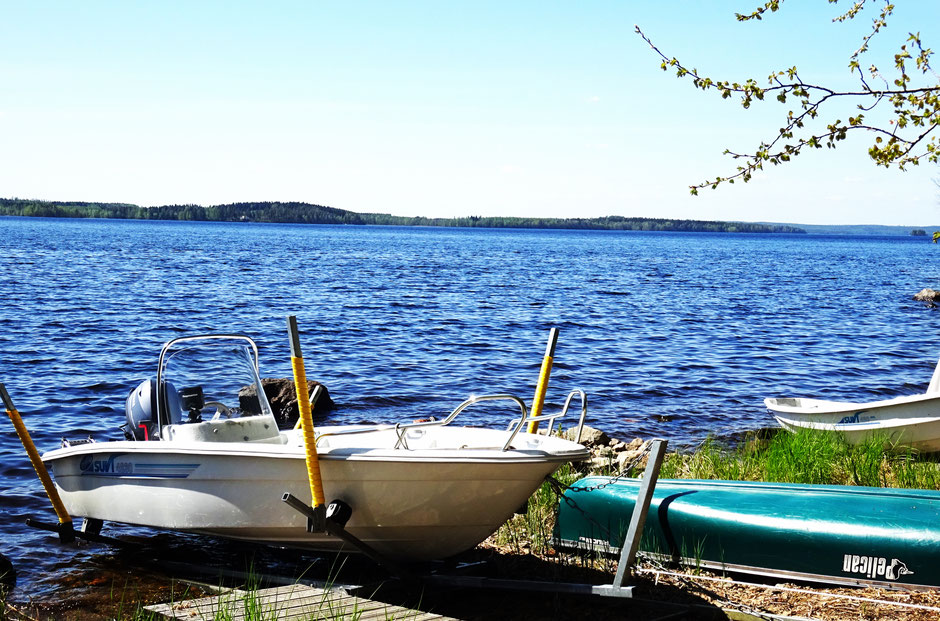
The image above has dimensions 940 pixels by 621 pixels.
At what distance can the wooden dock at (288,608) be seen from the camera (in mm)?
5484

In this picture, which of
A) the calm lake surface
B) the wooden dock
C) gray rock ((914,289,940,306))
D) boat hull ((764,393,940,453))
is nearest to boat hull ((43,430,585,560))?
the wooden dock

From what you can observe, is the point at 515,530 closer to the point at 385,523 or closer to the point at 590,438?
the point at 385,523

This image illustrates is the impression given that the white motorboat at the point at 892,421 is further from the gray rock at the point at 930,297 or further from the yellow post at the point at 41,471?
the gray rock at the point at 930,297

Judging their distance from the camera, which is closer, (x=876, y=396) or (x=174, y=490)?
(x=174, y=490)

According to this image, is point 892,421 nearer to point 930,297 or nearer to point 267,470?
point 267,470

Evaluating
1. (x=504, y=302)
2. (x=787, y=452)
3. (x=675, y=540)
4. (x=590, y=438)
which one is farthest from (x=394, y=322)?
(x=675, y=540)

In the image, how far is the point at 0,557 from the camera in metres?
7.90

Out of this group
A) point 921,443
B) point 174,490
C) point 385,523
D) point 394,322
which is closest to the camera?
point 385,523

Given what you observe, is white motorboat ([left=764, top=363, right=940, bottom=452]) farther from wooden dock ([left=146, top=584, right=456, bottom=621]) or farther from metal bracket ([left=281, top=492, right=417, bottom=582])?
wooden dock ([left=146, top=584, right=456, bottom=621])

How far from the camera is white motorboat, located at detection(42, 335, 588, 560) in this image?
6520 millimetres

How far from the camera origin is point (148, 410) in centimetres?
807

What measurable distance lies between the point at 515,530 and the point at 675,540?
5.52 ft

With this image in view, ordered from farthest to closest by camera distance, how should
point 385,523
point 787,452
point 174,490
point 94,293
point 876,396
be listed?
point 94,293 → point 876,396 → point 787,452 → point 174,490 → point 385,523

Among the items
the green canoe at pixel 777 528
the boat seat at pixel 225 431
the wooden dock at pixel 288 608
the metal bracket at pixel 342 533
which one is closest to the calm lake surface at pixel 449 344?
the boat seat at pixel 225 431
